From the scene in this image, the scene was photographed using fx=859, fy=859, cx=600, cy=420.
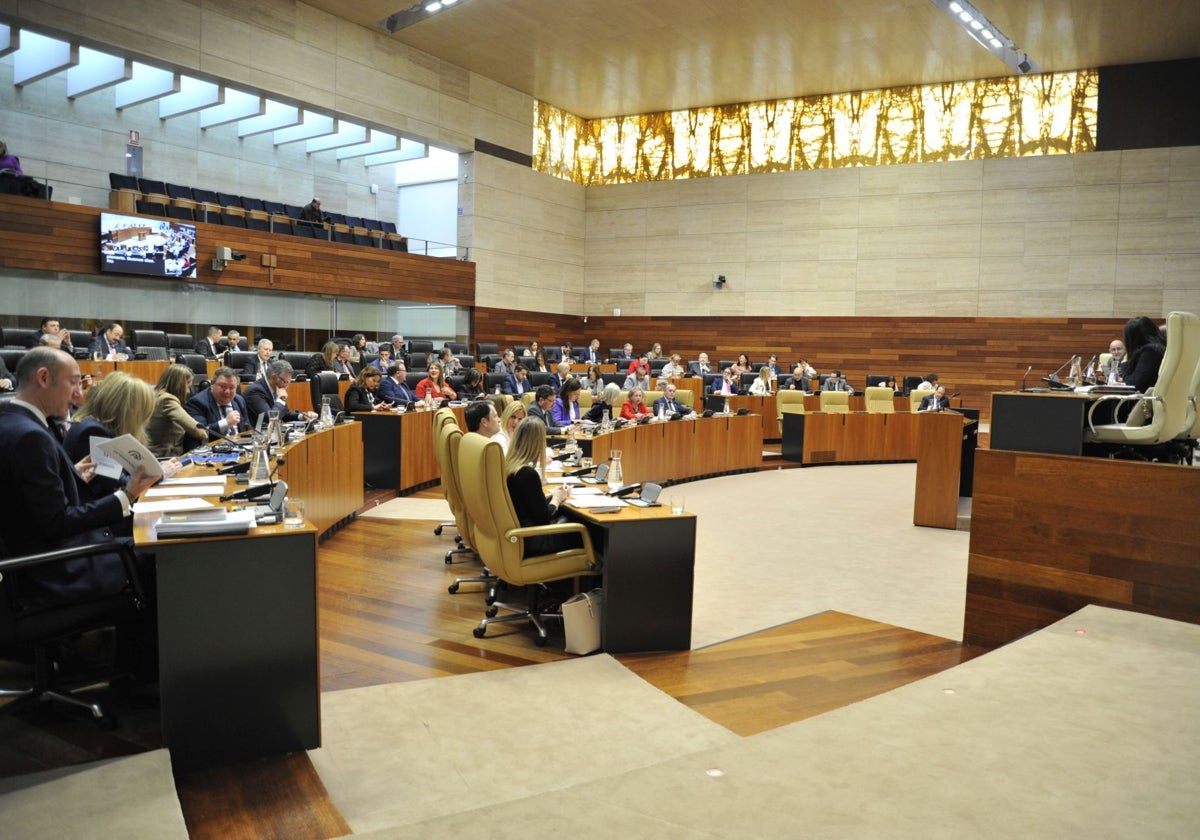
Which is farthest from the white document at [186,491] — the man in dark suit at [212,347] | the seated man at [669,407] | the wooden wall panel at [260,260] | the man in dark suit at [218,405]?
the wooden wall panel at [260,260]

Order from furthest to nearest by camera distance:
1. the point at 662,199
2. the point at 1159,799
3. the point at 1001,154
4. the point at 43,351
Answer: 1. the point at 662,199
2. the point at 1001,154
3. the point at 43,351
4. the point at 1159,799

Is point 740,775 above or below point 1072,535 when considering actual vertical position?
below

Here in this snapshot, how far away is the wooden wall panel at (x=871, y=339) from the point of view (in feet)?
50.3

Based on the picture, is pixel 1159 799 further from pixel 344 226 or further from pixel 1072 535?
pixel 344 226

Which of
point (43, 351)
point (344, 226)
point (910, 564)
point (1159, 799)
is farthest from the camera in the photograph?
point (344, 226)

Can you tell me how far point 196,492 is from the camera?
3510 millimetres

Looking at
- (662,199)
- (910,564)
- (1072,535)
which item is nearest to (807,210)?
(662,199)

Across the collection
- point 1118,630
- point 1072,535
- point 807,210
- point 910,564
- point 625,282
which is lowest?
point 910,564

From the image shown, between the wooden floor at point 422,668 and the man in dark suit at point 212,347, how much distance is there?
590 cm

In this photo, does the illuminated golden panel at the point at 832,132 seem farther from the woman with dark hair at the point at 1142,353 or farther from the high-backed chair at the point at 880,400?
the woman with dark hair at the point at 1142,353

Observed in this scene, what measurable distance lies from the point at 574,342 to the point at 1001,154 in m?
9.15

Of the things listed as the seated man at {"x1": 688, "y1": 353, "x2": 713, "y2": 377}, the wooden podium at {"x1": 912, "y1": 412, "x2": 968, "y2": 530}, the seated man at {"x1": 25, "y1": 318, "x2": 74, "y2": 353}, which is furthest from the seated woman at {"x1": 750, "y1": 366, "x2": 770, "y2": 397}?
the seated man at {"x1": 25, "y1": 318, "x2": 74, "y2": 353}

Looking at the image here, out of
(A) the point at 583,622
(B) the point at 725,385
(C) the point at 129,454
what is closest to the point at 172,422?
(C) the point at 129,454

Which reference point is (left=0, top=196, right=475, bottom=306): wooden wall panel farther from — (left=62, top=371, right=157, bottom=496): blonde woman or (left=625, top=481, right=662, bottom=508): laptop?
(left=625, top=481, right=662, bottom=508): laptop
